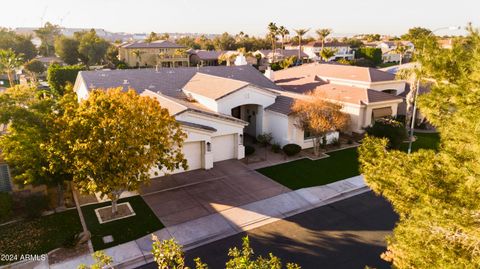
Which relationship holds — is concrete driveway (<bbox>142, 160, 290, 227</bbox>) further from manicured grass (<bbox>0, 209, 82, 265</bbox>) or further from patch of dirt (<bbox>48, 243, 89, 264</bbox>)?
manicured grass (<bbox>0, 209, 82, 265</bbox>)

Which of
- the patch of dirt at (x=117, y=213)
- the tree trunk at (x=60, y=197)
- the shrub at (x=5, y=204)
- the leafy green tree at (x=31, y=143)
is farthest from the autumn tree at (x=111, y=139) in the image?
the shrub at (x=5, y=204)

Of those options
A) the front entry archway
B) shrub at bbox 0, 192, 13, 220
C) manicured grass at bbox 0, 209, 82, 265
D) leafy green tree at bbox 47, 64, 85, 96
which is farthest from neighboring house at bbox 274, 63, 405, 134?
leafy green tree at bbox 47, 64, 85, 96

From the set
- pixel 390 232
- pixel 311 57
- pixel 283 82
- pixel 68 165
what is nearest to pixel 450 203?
pixel 390 232

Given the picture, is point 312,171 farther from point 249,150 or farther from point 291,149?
point 249,150

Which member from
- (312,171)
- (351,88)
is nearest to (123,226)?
(312,171)

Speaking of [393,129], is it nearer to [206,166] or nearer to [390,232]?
[390,232]
